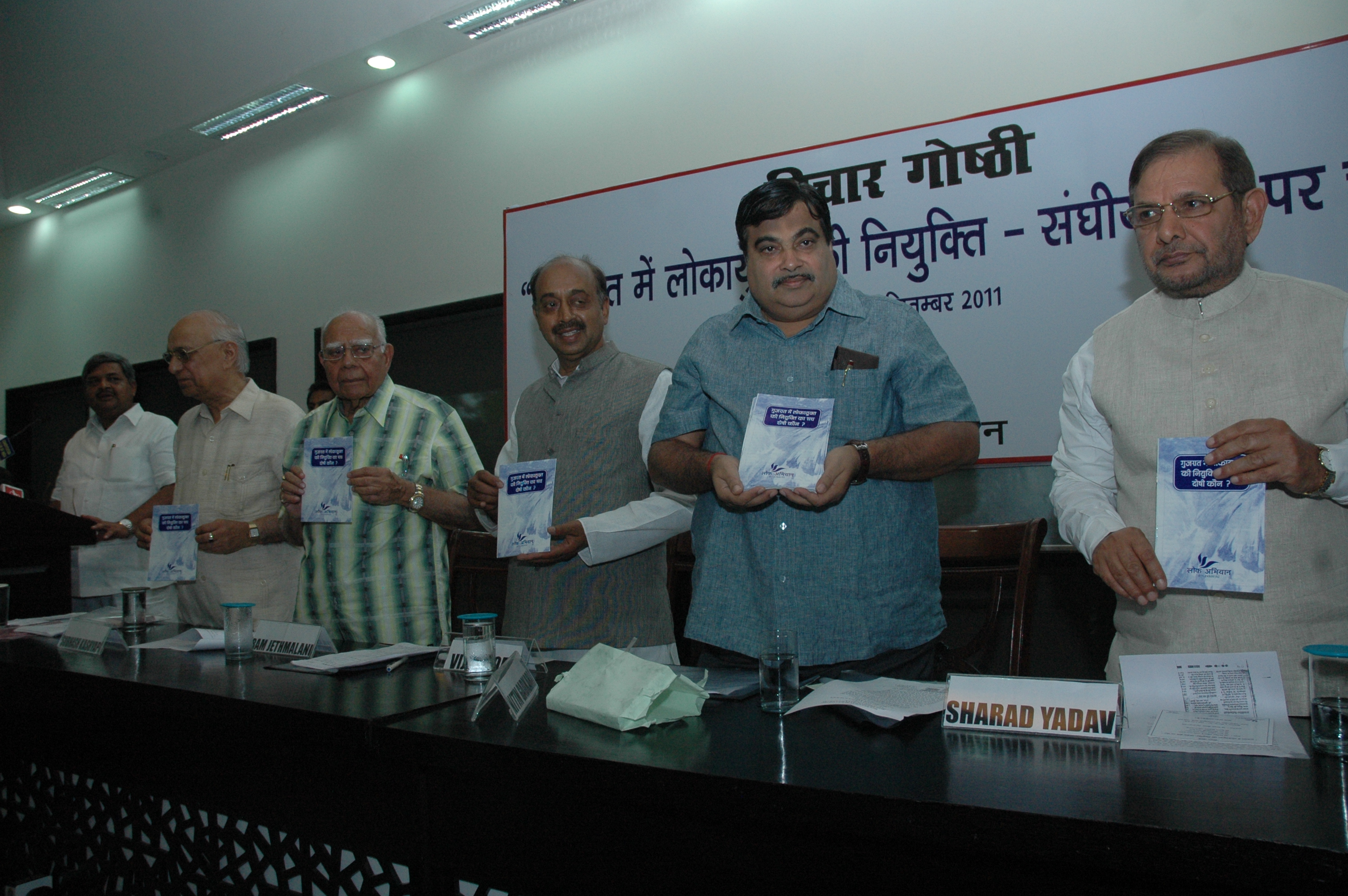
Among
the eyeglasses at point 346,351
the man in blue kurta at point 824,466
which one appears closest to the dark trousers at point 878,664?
the man in blue kurta at point 824,466

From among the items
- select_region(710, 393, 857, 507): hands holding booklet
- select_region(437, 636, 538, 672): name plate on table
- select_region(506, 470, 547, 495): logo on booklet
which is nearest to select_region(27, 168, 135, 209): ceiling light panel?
select_region(506, 470, 547, 495): logo on booklet

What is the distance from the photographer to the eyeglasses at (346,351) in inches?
105

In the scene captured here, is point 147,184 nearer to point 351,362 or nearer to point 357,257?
point 357,257

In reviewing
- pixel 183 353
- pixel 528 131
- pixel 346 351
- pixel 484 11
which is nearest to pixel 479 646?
pixel 346 351

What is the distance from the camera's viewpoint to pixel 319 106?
17.9ft

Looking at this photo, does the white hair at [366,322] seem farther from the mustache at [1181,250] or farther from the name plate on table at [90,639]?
the mustache at [1181,250]

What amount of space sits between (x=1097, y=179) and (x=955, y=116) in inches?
24.8

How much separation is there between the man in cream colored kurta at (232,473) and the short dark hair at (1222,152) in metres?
2.54

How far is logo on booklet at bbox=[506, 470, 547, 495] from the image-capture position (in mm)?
2164

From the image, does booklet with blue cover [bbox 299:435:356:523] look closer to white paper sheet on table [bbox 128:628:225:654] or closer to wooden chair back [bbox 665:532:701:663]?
white paper sheet on table [bbox 128:628:225:654]

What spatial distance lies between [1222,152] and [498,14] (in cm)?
373

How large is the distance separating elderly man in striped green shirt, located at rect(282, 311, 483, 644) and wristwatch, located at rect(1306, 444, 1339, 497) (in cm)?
197

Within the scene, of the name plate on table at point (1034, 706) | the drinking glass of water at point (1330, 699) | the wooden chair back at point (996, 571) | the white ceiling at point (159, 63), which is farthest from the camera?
the white ceiling at point (159, 63)

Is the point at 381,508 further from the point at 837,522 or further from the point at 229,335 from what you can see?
the point at 837,522
